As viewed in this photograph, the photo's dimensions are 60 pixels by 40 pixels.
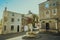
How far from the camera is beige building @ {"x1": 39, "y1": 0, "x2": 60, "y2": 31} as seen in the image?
9.45 metres

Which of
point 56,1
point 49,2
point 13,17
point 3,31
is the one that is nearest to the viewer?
point 3,31

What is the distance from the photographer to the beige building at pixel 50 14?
9453 mm

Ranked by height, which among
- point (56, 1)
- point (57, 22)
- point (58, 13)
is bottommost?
point (57, 22)

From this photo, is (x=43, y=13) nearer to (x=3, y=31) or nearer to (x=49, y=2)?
(x=49, y=2)

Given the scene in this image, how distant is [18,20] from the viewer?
36.0 feet

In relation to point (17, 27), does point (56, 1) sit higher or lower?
higher

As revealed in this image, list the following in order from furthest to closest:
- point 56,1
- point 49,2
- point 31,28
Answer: point 49,2, point 56,1, point 31,28

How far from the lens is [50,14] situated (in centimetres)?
1135

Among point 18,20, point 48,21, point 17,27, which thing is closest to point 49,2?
point 48,21

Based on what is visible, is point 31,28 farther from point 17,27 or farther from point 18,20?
point 17,27

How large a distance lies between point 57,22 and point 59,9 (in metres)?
1.34

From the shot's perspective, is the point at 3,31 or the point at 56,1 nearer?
the point at 3,31

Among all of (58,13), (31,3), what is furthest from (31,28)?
(58,13)

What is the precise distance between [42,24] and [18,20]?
2.52 metres
